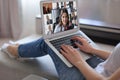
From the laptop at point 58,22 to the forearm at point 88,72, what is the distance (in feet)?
0.27

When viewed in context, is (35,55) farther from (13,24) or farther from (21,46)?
(13,24)

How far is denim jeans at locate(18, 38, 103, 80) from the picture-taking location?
3.93ft

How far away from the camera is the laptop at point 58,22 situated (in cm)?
133

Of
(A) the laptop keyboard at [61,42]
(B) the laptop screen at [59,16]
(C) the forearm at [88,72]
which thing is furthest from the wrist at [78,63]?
(B) the laptop screen at [59,16]

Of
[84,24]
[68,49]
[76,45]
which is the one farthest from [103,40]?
[68,49]

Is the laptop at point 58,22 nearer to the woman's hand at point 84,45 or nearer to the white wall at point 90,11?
the woman's hand at point 84,45

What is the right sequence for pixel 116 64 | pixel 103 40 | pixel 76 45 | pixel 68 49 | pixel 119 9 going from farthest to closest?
pixel 119 9 < pixel 103 40 < pixel 76 45 < pixel 68 49 < pixel 116 64

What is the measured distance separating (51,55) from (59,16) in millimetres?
277

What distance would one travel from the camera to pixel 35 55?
5.01ft

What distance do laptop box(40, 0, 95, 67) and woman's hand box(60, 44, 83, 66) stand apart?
2 centimetres

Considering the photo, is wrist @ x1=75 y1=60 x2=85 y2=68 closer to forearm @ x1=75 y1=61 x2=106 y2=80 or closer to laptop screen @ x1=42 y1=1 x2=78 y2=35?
forearm @ x1=75 y1=61 x2=106 y2=80

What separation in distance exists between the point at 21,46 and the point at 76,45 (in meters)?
0.42

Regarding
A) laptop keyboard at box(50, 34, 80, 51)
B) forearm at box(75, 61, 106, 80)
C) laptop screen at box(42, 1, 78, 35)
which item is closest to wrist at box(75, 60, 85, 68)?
forearm at box(75, 61, 106, 80)

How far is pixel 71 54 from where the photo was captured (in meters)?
1.24
